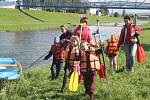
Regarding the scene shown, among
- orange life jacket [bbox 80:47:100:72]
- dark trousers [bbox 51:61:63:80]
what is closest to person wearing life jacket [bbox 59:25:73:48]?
dark trousers [bbox 51:61:63:80]

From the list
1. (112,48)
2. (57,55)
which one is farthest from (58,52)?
(112,48)

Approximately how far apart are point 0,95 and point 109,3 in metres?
107

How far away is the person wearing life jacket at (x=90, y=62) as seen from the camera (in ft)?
32.7

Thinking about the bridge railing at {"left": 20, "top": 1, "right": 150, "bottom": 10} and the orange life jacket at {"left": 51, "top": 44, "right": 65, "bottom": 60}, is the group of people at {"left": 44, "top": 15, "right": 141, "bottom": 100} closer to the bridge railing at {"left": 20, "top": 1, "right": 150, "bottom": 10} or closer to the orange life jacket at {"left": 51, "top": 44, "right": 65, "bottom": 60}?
the orange life jacket at {"left": 51, "top": 44, "right": 65, "bottom": 60}

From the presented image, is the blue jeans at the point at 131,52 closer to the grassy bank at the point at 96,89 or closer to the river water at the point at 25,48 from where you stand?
the grassy bank at the point at 96,89

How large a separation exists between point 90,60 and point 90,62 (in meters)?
0.06

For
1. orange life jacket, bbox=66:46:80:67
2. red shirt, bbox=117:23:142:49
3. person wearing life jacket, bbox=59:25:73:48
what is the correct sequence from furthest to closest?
red shirt, bbox=117:23:142:49, person wearing life jacket, bbox=59:25:73:48, orange life jacket, bbox=66:46:80:67

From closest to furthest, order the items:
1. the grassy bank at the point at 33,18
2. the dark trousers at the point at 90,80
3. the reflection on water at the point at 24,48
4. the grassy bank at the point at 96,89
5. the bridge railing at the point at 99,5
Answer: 1. the dark trousers at the point at 90,80
2. the grassy bank at the point at 96,89
3. the reflection on water at the point at 24,48
4. the grassy bank at the point at 33,18
5. the bridge railing at the point at 99,5

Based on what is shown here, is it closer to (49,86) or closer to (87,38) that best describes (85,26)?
(87,38)

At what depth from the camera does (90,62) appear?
9984mm

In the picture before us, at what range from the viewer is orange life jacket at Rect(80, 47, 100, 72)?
9953 millimetres

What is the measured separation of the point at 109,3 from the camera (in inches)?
4604

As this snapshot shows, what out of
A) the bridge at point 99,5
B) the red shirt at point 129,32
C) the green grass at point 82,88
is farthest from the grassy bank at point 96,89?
the bridge at point 99,5

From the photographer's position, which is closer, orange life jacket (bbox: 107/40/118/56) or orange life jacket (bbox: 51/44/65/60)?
orange life jacket (bbox: 51/44/65/60)
